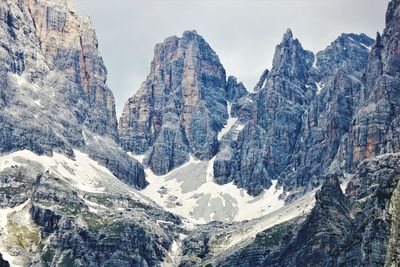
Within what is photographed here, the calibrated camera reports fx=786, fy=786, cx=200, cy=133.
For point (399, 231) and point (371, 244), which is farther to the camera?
point (371, 244)

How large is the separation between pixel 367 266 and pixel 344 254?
46107 millimetres

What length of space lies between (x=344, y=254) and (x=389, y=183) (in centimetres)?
2291

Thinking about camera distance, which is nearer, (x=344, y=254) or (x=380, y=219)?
(x=380, y=219)

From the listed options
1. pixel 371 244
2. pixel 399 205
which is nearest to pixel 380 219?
pixel 371 244

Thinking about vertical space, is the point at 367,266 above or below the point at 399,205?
below

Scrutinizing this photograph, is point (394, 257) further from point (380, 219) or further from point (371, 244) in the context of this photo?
point (380, 219)

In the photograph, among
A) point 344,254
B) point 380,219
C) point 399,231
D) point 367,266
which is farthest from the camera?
point 344,254

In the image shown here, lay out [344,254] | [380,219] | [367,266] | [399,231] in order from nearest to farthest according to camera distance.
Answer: [399,231]
[367,266]
[380,219]
[344,254]

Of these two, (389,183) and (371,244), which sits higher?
(389,183)

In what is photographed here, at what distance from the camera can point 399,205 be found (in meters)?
50.6

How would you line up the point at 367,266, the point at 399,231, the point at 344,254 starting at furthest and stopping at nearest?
the point at 344,254, the point at 367,266, the point at 399,231

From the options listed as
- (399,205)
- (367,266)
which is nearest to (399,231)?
(399,205)

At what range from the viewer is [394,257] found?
50344 mm

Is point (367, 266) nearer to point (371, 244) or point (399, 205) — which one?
point (371, 244)
